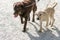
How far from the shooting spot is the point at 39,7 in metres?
4.60

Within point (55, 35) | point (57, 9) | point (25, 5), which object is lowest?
point (55, 35)

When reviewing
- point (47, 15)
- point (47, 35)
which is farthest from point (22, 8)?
point (47, 35)

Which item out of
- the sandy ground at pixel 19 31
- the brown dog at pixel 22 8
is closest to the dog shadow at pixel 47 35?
the sandy ground at pixel 19 31

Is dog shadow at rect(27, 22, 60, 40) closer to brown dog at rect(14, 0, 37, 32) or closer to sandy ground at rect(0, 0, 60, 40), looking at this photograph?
sandy ground at rect(0, 0, 60, 40)

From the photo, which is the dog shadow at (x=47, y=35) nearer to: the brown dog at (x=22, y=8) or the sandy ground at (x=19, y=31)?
the sandy ground at (x=19, y=31)

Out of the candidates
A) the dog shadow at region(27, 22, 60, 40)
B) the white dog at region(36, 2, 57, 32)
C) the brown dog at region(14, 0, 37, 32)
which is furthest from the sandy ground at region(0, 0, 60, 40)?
the brown dog at region(14, 0, 37, 32)

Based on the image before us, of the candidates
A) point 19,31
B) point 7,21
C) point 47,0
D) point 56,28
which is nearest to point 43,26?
point 56,28

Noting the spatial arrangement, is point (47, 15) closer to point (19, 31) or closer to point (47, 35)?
point (47, 35)

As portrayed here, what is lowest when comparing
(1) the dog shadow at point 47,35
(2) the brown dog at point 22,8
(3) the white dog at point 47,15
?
(1) the dog shadow at point 47,35

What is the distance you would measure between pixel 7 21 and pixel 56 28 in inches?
43.1

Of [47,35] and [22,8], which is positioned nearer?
[22,8]

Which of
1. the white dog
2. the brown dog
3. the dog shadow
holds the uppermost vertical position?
the brown dog

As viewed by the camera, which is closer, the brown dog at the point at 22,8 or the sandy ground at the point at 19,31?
the brown dog at the point at 22,8

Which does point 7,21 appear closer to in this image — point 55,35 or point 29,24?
point 29,24
